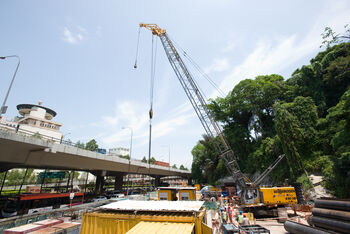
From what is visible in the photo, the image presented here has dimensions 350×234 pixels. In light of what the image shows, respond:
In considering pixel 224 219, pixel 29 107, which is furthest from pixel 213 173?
pixel 29 107

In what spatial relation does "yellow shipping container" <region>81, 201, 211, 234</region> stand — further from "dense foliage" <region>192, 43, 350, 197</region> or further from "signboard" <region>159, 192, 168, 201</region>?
"dense foliage" <region>192, 43, 350, 197</region>

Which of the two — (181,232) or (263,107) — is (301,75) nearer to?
(263,107)

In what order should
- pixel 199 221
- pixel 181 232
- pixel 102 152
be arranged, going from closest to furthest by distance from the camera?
pixel 181 232 → pixel 199 221 → pixel 102 152

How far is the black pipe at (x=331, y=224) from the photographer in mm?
10249

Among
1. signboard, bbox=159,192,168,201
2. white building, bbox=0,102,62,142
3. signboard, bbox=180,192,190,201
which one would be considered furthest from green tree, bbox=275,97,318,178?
white building, bbox=0,102,62,142

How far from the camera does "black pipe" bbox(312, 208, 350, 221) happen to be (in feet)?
34.8

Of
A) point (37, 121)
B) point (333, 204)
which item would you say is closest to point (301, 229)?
point (333, 204)

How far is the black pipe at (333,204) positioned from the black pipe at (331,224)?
0.97m

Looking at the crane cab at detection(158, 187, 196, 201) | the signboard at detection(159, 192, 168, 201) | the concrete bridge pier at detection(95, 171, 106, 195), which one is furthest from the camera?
the concrete bridge pier at detection(95, 171, 106, 195)

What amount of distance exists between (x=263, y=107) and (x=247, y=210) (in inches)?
1458

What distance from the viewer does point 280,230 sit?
49.8ft

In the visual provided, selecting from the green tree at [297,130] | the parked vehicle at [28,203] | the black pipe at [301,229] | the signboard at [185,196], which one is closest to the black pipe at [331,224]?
the black pipe at [301,229]

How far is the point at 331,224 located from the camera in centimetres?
1128

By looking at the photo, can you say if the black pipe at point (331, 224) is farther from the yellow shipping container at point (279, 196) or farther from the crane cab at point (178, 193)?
the crane cab at point (178, 193)
